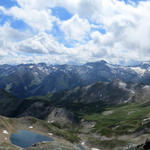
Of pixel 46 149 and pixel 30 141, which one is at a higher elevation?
pixel 30 141

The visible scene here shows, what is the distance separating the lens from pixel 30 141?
186125 mm

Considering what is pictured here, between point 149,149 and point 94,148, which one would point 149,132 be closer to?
point 94,148

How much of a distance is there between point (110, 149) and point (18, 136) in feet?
277

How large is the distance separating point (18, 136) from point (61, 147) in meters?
136

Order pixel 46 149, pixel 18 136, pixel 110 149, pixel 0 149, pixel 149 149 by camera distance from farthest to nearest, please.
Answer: pixel 18 136 < pixel 110 149 < pixel 0 149 < pixel 46 149 < pixel 149 149

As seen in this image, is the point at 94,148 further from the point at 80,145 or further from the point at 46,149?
the point at 46,149

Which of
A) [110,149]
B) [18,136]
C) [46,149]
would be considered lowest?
[46,149]

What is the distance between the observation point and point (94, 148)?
184m

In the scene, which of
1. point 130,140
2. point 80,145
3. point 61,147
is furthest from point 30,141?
point 61,147

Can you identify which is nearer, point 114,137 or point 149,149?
point 149,149

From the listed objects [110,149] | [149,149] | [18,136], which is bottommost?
[149,149]

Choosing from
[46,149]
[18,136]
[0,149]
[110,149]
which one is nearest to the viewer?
[46,149]

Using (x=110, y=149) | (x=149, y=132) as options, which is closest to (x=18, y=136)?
(x=110, y=149)

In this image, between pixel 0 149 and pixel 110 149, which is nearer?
pixel 0 149
